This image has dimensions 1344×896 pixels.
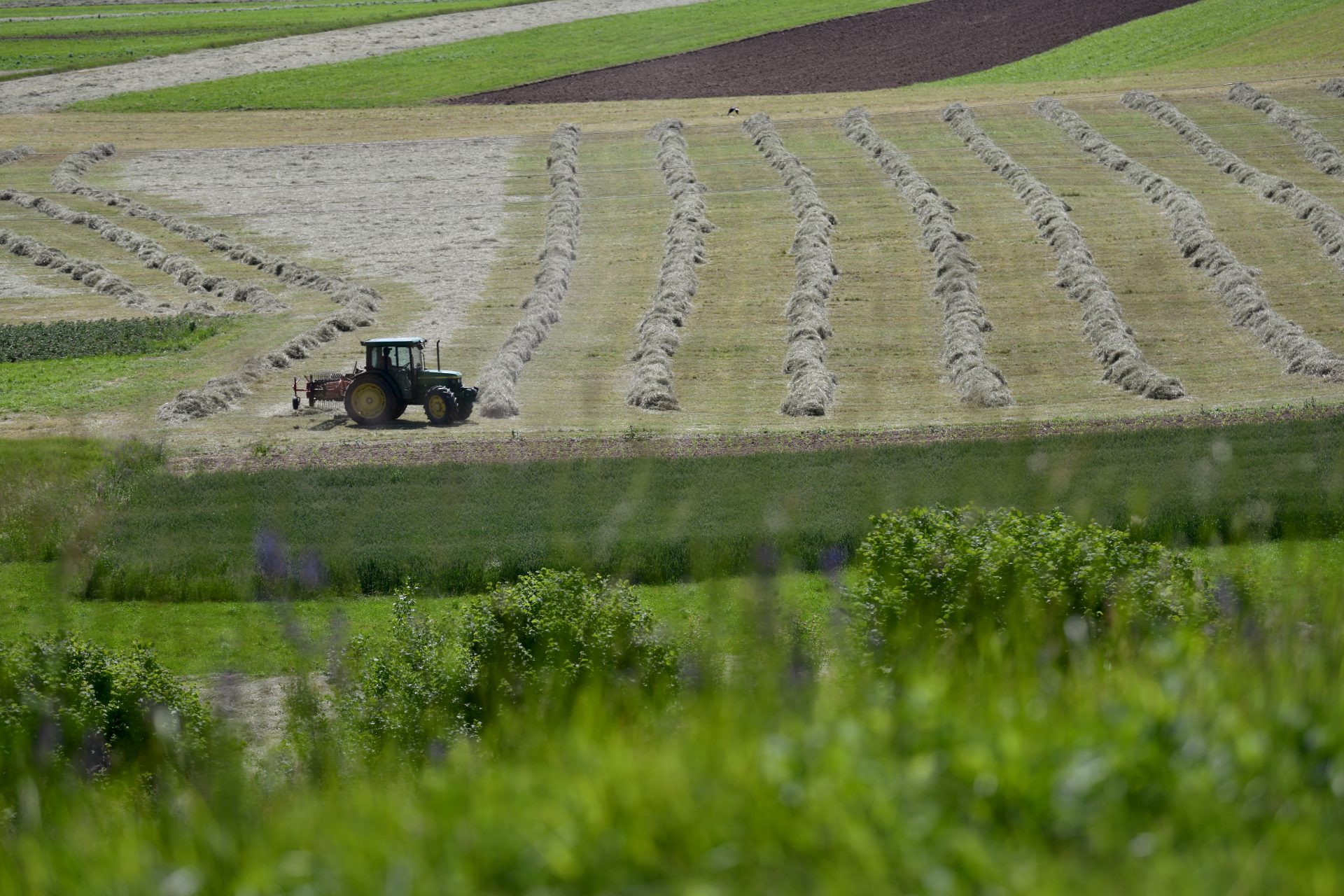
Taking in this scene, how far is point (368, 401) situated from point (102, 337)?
14196 millimetres

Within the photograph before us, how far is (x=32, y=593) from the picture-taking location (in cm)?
2505

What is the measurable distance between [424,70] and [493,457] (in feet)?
210

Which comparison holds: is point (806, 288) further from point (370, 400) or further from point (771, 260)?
point (370, 400)

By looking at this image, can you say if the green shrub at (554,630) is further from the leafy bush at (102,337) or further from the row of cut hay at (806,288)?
the leafy bush at (102,337)

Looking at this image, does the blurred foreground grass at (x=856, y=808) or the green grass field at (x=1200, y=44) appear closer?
the blurred foreground grass at (x=856, y=808)

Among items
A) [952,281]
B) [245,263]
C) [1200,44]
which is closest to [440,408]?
[952,281]

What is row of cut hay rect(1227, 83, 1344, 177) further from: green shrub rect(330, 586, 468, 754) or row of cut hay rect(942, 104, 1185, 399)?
green shrub rect(330, 586, 468, 754)

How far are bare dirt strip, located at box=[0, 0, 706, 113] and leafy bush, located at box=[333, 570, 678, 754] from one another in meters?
73.6

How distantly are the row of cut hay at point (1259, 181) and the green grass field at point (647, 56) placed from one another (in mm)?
11446

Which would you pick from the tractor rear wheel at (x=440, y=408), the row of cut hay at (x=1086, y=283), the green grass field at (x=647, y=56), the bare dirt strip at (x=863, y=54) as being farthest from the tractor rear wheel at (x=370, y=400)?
the green grass field at (x=647, y=56)

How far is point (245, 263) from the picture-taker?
54.5m

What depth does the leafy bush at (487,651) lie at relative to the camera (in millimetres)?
17047

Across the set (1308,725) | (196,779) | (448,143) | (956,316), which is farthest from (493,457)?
(448,143)

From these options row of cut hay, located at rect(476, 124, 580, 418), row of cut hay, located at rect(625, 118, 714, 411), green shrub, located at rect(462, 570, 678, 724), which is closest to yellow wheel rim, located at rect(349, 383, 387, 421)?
row of cut hay, located at rect(476, 124, 580, 418)
